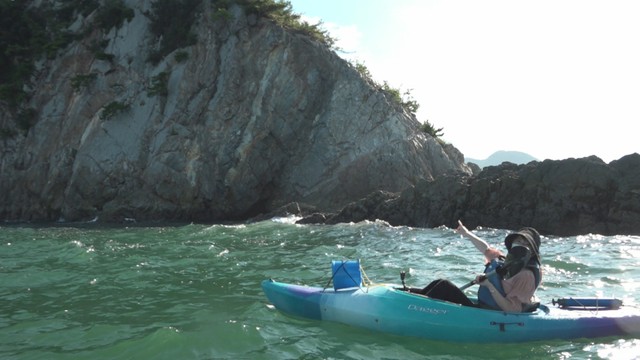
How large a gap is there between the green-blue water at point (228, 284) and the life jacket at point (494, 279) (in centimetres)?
63

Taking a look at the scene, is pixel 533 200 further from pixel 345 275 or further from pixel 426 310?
pixel 426 310

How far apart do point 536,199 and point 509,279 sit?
993cm

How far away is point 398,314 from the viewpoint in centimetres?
689

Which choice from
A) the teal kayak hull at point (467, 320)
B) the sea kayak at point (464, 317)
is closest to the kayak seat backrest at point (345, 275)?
the sea kayak at point (464, 317)

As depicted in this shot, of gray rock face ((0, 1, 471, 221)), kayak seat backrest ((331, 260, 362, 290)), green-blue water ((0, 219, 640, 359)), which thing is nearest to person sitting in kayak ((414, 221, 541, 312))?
green-blue water ((0, 219, 640, 359))

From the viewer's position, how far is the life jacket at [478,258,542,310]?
→ 6418 mm

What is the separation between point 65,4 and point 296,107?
605 inches

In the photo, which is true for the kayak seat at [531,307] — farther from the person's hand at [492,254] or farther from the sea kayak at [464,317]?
the person's hand at [492,254]

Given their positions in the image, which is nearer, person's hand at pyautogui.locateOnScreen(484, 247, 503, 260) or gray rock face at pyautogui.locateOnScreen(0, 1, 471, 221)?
person's hand at pyautogui.locateOnScreen(484, 247, 503, 260)

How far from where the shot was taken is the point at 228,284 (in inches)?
375

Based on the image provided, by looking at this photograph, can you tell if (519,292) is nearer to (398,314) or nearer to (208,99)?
(398,314)

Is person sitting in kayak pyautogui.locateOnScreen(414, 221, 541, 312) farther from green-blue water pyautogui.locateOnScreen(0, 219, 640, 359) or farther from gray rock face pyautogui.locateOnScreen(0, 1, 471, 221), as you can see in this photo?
gray rock face pyautogui.locateOnScreen(0, 1, 471, 221)

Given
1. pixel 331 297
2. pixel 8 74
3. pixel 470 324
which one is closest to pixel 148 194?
pixel 8 74

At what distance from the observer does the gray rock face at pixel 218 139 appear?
23328 mm
